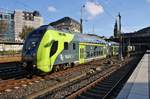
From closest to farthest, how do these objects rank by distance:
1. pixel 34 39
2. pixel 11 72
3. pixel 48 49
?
1. pixel 48 49
2. pixel 34 39
3. pixel 11 72

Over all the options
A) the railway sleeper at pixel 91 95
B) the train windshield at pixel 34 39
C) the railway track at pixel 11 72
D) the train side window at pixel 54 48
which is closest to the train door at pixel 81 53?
the railway track at pixel 11 72

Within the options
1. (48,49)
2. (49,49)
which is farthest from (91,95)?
(49,49)

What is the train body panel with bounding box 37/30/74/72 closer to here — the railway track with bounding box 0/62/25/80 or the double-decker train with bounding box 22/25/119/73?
the double-decker train with bounding box 22/25/119/73

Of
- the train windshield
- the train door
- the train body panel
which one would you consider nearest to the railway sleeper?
the train body panel

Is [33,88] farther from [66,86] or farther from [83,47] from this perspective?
[83,47]

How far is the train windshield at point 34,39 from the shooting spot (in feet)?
58.7

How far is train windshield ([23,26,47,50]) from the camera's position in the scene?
17884 mm

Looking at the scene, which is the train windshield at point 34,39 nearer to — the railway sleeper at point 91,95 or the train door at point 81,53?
the railway sleeper at point 91,95

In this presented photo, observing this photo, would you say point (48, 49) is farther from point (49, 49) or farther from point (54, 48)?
point (54, 48)

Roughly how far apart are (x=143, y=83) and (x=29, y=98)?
628cm

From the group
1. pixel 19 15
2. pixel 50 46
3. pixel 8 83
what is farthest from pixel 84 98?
pixel 19 15

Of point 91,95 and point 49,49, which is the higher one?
point 49,49

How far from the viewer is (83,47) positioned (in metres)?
27.1

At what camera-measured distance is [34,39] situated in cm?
1822
